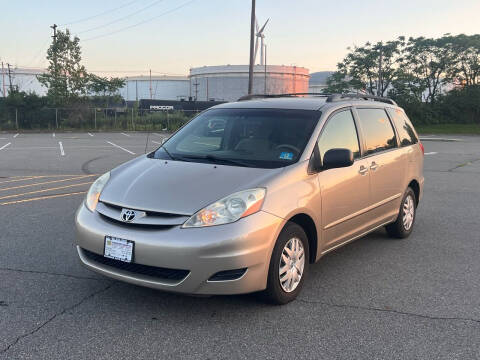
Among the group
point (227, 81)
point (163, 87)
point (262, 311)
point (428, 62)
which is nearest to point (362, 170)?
point (262, 311)

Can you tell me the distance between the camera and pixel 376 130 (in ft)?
17.4

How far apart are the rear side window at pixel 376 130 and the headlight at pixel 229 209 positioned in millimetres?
1950

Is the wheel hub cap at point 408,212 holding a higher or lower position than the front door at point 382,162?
lower

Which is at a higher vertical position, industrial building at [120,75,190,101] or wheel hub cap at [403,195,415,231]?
industrial building at [120,75,190,101]

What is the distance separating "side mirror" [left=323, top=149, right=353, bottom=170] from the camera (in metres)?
4.06

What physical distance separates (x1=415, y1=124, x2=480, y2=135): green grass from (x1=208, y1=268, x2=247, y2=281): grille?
3850cm

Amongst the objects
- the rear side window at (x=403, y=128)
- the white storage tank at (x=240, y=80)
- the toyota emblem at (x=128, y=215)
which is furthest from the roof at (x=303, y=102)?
the white storage tank at (x=240, y=80)

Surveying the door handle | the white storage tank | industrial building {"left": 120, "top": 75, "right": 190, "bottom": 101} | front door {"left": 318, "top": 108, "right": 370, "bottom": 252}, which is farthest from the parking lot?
industrial building {"left": 120, "top": 75, "right": 190, "bottom": 101}

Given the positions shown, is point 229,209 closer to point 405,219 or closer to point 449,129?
point 405,219

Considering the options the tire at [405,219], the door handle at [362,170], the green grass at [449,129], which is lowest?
the green grass at [449,129]

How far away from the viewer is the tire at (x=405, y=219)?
575cm

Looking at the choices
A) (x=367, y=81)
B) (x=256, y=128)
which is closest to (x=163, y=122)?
(x=367, y=81)

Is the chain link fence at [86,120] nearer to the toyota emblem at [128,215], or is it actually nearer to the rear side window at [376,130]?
the rear side window at [376,130]

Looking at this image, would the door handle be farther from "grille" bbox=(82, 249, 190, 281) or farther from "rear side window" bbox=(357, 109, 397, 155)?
"grille" bbox=(82, 249, 190, 281)
